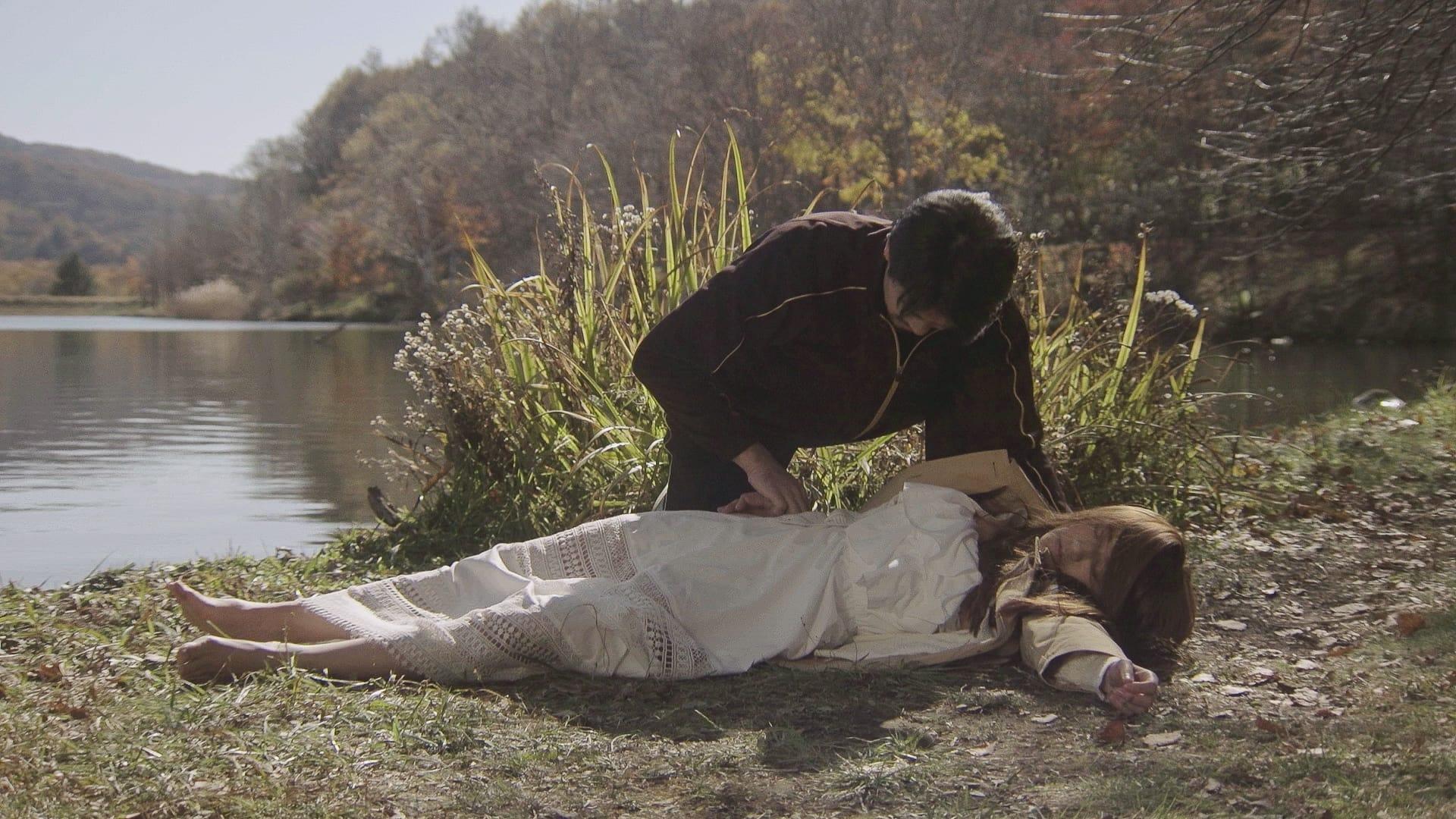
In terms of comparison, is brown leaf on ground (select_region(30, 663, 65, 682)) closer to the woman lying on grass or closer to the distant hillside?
the woman lying on grass

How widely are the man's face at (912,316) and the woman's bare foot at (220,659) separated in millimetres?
1520

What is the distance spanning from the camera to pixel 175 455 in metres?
8.41

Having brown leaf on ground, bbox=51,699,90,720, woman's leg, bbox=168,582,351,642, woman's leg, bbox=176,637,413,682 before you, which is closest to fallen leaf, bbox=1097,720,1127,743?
woman's leg, bbox=176,637,413,682

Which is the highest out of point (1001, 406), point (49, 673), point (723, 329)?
point (723, 329)

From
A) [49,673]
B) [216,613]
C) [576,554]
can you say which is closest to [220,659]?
[216,613]

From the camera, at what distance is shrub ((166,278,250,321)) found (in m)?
43.3

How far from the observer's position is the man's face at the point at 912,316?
8.60 ft

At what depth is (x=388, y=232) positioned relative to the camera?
38594mm

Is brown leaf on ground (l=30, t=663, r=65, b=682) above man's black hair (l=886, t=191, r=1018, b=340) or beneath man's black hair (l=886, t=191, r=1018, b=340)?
beneath

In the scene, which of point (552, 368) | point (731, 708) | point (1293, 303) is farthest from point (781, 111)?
point (731, 708)

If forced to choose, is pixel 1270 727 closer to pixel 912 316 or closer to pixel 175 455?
pixel 912 316

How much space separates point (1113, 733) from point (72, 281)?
200 ft

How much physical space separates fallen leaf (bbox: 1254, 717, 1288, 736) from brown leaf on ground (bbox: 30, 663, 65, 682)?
8.22ft

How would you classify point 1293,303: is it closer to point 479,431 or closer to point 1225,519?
point 1225,519
